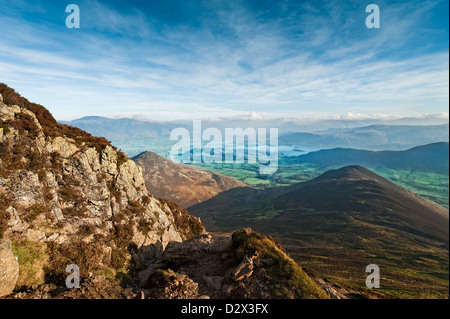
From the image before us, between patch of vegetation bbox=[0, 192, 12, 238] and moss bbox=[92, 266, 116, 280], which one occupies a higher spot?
patch of vegetation bbox=[0, 192, 12, 238]

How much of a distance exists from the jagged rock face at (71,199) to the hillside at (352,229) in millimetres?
25667

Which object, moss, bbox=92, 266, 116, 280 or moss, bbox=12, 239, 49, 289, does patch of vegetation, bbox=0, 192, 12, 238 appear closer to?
moss, bbox=12, 239, 49, 289

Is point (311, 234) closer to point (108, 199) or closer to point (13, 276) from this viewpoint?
point (108, 199)

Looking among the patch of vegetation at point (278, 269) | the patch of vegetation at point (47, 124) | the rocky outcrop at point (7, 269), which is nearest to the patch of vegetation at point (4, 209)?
the rocky outcrop at point (7, 269)

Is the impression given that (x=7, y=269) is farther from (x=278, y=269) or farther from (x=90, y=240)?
(x=278, y=269)

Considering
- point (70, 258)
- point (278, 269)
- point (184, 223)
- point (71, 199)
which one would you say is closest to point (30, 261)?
point (70, 258)

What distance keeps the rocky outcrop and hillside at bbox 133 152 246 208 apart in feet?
400

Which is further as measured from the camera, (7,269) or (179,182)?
(179,182)

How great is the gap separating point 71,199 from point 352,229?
326 feet

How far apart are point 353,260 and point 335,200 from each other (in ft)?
245

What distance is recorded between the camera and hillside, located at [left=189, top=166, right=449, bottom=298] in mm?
47938

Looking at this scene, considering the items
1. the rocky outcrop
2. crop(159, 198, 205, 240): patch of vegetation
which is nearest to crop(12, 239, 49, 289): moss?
the rocky outcrop

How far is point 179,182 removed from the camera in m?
158

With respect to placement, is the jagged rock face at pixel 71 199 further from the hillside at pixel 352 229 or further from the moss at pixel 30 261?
the hillside at pixel 352 229
